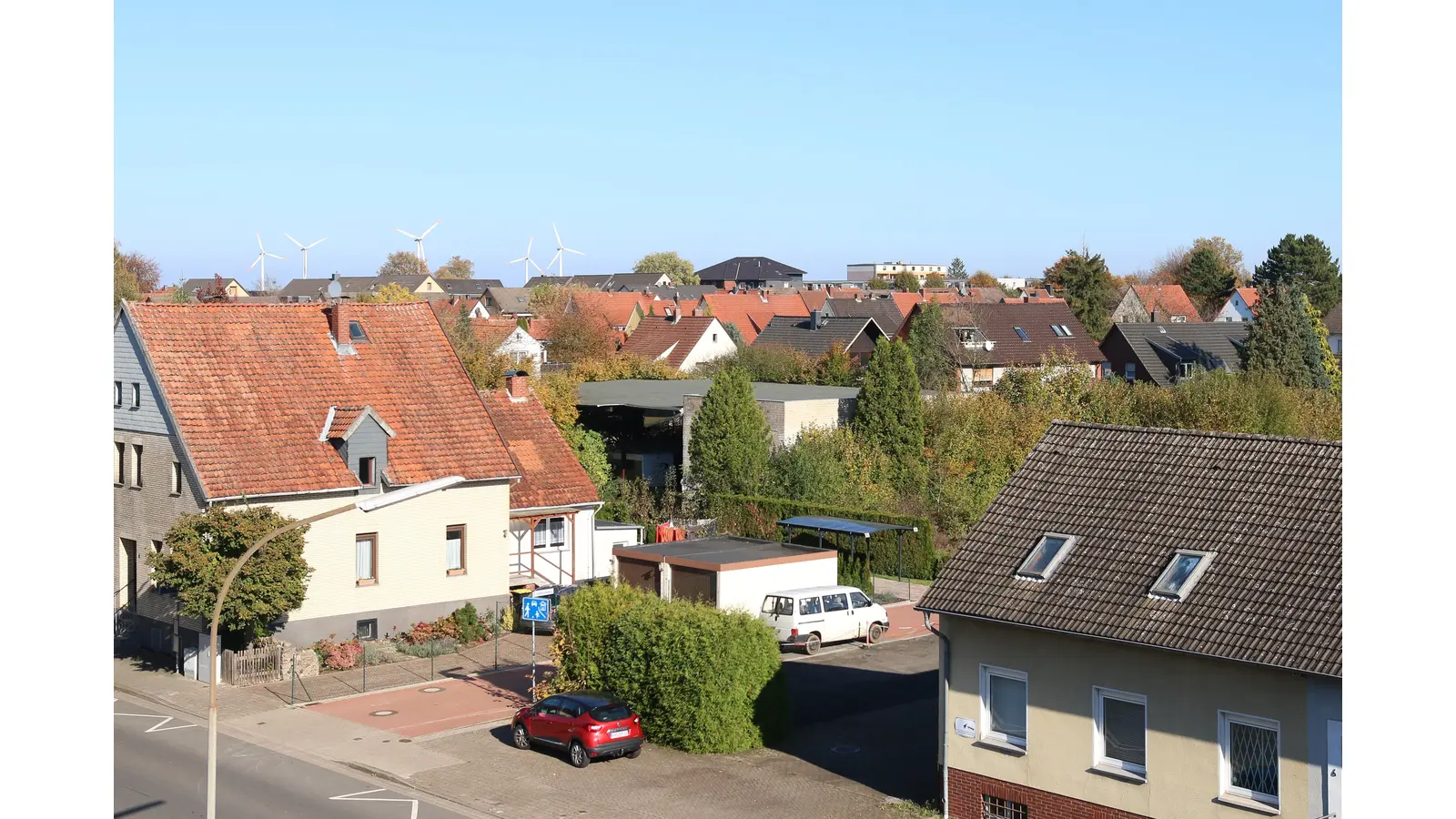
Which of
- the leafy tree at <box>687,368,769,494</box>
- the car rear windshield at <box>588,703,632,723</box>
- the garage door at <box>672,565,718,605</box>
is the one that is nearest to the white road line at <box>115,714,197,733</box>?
the car rear windshield at <box>588,703,632,723</box>

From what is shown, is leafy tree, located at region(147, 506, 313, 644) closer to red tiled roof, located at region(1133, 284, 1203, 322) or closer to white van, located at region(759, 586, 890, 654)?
white van, located at region(759, 586, 890, 654)

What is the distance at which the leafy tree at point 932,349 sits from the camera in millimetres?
69500

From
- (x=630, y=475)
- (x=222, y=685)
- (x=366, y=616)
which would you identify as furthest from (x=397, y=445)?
(x=630, y=475)

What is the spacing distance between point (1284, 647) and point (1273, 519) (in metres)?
2.48

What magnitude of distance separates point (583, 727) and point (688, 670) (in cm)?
223

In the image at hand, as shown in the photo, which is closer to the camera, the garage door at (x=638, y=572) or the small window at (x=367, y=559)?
the small window at (x=367, y=559)

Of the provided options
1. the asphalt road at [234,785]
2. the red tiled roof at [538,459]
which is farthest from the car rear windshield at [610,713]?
the red tiled roof at [538,459]

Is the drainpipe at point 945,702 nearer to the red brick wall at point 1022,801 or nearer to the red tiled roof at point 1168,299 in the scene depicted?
the red brick wall at point 1022,801

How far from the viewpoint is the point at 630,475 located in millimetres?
55250

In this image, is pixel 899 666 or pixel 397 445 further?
pixel 397 445

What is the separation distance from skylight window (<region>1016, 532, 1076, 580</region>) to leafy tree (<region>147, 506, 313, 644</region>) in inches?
694

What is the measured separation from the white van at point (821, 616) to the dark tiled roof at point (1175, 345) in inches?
1828

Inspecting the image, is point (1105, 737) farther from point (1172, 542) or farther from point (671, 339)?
point (671, 339)

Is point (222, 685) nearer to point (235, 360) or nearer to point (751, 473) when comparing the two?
point (235, 360)
